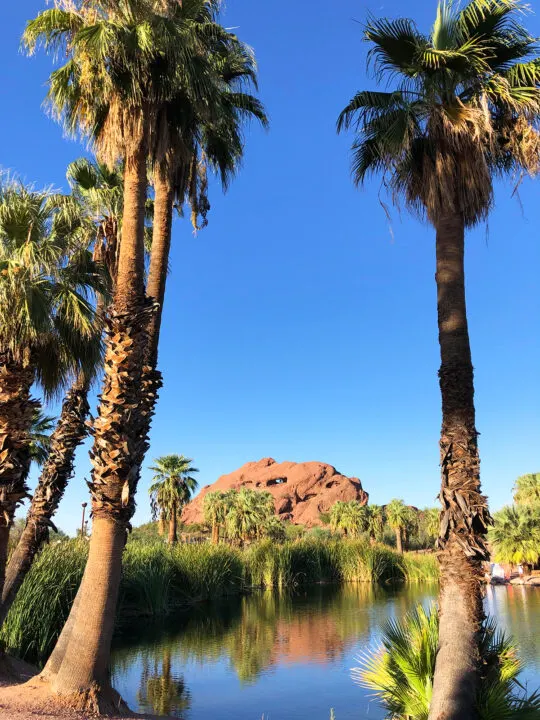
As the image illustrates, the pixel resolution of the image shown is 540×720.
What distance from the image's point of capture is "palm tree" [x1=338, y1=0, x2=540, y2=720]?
7.29m

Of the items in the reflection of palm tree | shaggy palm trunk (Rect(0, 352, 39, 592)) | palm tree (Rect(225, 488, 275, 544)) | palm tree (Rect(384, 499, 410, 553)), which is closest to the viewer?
shaggy palm trunk (Rect(0, 352, 39, 592))

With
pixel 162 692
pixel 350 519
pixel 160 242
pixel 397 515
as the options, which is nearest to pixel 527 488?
pixel 397 515

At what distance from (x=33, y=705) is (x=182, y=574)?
19.7 meters

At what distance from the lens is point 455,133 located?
26.3ft

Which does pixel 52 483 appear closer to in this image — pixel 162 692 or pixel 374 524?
pixel 162 692

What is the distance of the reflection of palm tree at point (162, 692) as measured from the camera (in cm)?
1058

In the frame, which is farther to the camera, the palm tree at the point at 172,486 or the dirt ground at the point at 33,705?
the palm tree at the point at 172,486

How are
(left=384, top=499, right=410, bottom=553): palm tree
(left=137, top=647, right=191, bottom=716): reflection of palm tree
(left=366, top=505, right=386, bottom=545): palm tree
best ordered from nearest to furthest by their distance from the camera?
1. (left=137, top=647, right=191, bottom=716): reflection of palm tree
2. (left=384, top=499, right=410, bottom=553): palm tree
3. (left=366, top=505, right=386, bottom=545): palm tree

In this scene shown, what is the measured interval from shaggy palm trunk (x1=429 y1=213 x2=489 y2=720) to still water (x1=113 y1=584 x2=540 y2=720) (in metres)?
5.04

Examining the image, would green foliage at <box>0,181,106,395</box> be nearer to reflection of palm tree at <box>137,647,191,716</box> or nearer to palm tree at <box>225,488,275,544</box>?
reflection of palm tree at <box>137,647,191,716</box>

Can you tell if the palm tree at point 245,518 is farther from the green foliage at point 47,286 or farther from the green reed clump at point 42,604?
the green foliage at point 47,286

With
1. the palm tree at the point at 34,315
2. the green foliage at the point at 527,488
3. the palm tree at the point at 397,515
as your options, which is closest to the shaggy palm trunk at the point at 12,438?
the palm tree at the point at 34,315

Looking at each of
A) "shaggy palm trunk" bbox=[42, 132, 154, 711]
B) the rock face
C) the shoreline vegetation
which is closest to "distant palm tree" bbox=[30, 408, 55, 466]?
the shoreline vegetation

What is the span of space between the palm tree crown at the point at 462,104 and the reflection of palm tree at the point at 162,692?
10104 millimetres
